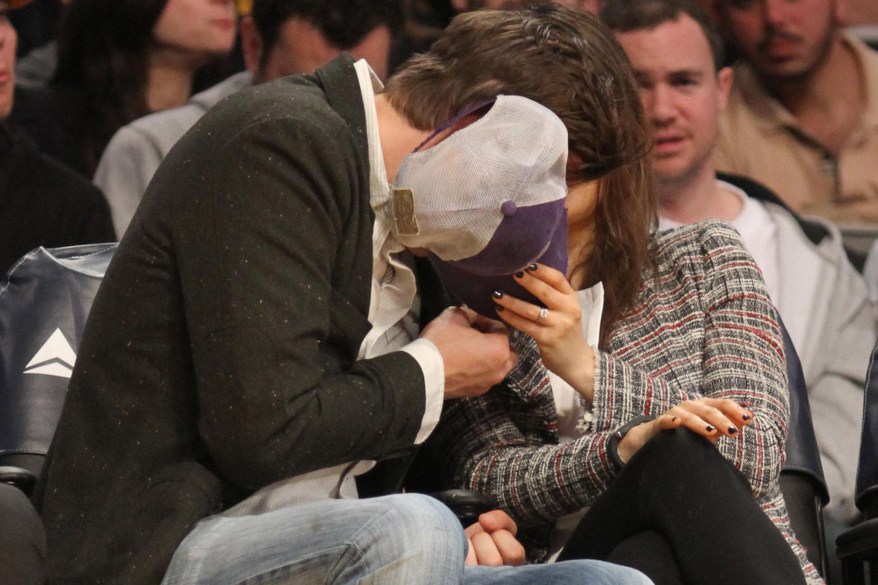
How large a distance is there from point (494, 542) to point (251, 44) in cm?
191

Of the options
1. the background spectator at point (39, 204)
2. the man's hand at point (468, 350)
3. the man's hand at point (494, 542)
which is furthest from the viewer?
the background spectator at point (39, 204)

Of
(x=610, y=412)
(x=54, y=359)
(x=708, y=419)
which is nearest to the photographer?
(x=708, y=419)

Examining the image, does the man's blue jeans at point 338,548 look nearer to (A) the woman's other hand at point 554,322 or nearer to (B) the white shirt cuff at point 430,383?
(B) the white shirt cuff at point 430,383

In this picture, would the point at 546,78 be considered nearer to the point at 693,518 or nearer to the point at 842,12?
the point at 693,518

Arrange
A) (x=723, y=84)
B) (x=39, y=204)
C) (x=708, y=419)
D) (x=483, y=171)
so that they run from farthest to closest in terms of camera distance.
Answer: (x=723, y=84), (x=39, y=204), (x=708, y=419), (x=483, y=171)

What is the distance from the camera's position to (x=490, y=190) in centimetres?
166

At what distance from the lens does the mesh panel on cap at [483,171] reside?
165cm

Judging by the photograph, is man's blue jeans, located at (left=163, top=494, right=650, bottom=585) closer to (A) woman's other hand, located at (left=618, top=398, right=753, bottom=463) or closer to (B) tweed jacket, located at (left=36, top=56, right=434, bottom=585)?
(B) tweed jacket, located at (left=36, top=56, right=434, bottom=585)

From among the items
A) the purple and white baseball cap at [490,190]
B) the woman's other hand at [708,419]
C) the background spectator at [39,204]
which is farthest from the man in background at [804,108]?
the purple and white baseball cap at [490,190]

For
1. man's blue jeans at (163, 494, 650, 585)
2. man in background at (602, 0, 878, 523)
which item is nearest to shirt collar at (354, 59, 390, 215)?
man's blue jeans at (163, 494, 650, 585)

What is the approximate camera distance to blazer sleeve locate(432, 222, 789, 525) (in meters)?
1.97

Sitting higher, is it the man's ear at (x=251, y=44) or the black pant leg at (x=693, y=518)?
the man's ear at (x=251, y=44)

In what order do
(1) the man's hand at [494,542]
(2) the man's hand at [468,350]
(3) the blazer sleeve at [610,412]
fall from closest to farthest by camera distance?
(2) the man's hand at [468,350]
(1) the man's hand at [494,542]
(3) the blazer sleeve at [610,412]

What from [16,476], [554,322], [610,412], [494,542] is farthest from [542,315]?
[16,476]
